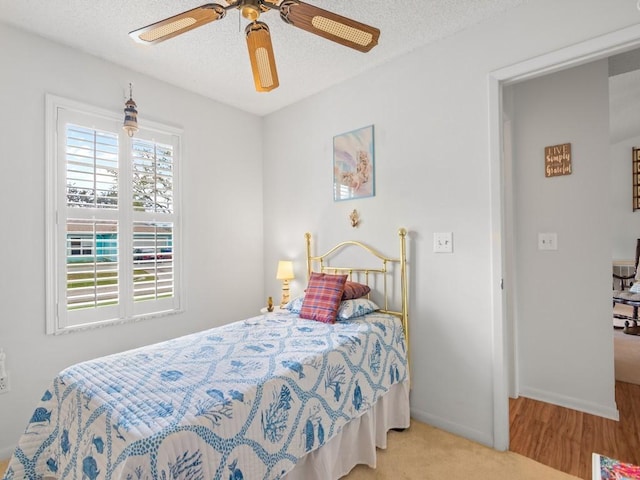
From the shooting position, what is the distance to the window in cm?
226

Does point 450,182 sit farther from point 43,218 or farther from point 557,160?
point 43,218

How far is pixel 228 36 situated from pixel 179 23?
96cm

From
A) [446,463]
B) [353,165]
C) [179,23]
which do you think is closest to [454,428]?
[446,463]

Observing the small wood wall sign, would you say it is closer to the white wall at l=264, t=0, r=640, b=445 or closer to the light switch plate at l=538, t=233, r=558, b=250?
the light switch plate at l=538, t=233, r=558, b=250

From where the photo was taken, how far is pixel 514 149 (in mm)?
2762

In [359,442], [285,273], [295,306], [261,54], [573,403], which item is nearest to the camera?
[261,54]

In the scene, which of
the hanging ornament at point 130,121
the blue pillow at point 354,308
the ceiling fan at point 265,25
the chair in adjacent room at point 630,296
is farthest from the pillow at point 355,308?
the chair in adjacent room at point 630,296

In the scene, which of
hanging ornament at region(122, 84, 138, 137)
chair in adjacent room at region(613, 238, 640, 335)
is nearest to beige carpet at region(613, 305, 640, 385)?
chair in adjacent room at region(613, 238, 640, 335)

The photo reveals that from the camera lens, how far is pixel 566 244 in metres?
2.54

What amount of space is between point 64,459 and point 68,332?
120 cm

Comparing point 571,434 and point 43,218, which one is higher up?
point 43,218

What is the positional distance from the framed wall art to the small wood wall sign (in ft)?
4.48

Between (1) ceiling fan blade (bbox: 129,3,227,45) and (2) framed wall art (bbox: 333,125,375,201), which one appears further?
(2) framed wall art (bbox: 333,125,375,201)

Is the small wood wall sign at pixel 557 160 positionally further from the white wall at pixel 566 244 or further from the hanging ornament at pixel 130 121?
the hanging ornament at pixel 130 121
